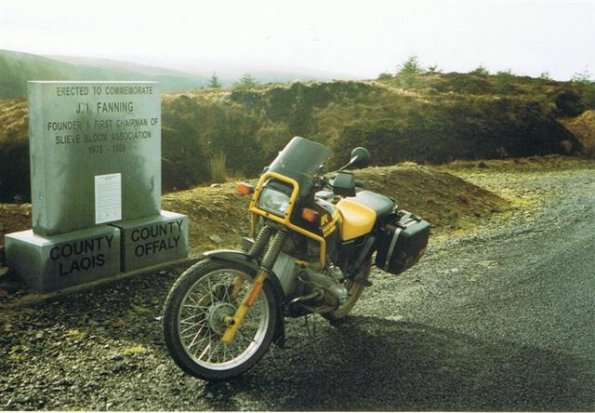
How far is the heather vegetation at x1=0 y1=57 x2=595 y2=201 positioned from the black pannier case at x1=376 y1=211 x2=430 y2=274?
9.33m

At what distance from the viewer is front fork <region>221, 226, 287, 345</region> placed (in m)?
4.11

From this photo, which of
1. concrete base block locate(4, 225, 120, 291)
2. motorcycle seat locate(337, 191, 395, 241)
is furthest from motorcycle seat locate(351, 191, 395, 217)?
concrete base block locate(4, 225, 120, 291)

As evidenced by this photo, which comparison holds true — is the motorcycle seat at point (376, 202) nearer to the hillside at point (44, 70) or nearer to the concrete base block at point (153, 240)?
the concrete base block at point (153, 240)

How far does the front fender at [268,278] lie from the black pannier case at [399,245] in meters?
1.07

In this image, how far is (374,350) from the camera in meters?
4.71

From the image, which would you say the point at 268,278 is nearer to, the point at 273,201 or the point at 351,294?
the point at 273,201

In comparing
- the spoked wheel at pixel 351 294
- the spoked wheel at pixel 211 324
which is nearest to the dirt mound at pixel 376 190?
the spoked wheel at pixel 351 294

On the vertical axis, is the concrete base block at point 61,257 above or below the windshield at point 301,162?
below

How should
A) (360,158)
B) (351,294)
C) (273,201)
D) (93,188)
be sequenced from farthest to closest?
(93,188) < (351,294) < (360,158) < (273,201)

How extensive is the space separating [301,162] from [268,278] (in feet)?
2.50

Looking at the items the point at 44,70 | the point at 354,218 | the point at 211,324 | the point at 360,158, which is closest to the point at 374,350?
the point at 354,218

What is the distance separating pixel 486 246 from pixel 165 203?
370 cm

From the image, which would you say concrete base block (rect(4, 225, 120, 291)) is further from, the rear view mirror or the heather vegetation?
the heather vegetation

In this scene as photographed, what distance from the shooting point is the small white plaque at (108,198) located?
606cm
